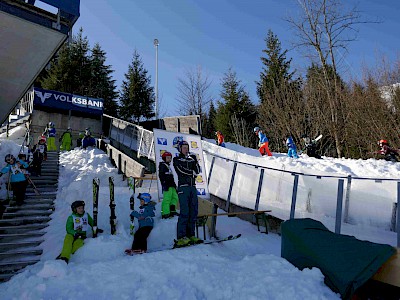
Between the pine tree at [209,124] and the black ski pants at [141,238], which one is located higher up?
the pine tree at [209,124]

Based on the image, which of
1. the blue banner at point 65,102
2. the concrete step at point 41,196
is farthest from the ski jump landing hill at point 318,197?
the blue banner at point 65,102

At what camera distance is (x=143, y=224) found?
24.7 ft

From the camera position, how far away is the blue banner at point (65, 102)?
24.3 meters

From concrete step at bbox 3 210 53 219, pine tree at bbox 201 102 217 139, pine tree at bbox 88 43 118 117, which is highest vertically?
pine tree at bbox 88 43 118 117

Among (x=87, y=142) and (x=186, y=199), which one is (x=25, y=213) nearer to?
(x=186, y=199)

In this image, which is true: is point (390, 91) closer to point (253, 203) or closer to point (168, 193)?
point (253, 203)

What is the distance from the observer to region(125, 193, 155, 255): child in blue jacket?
257 inches

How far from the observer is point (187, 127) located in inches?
808

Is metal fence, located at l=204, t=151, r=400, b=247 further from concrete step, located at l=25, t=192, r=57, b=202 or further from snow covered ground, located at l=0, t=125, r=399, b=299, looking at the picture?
concrete step, located at l=25, t=192, r=57, b=202

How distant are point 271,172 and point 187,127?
40.4 ft

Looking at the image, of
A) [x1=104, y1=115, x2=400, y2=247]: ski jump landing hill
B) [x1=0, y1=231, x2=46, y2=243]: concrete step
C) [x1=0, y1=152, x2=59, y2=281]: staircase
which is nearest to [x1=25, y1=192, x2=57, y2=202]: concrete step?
[x1=0, y1=152, x2=59, y2=281]: staircase

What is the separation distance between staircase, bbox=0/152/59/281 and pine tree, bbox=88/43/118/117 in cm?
2955

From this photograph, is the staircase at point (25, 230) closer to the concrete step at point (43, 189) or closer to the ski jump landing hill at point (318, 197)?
the concrete step at point (43, 189)

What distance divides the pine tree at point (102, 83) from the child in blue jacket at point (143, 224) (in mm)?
33080
